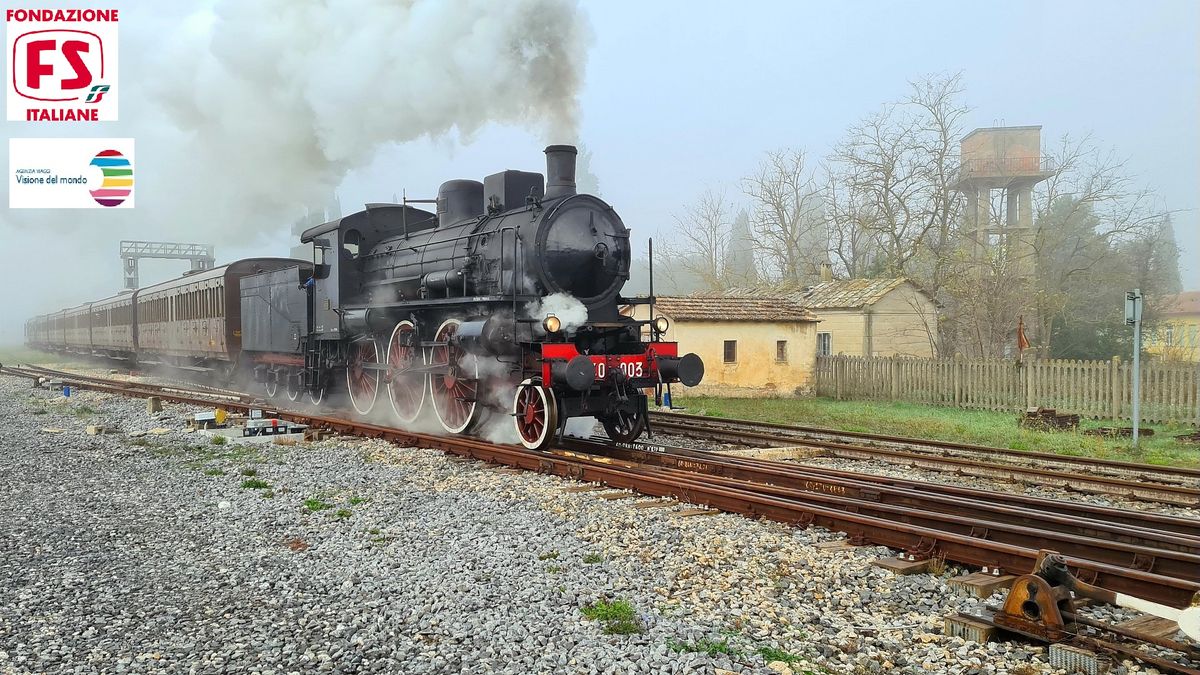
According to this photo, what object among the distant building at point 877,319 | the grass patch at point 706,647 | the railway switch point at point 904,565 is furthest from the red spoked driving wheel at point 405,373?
the distant building at point 877,319

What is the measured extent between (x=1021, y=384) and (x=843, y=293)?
1067 centimetres

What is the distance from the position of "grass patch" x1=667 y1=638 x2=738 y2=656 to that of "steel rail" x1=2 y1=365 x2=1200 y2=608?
2.05 metres

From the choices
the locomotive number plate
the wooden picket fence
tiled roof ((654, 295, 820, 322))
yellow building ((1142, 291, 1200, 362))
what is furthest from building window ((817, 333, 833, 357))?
the locomotive number plate

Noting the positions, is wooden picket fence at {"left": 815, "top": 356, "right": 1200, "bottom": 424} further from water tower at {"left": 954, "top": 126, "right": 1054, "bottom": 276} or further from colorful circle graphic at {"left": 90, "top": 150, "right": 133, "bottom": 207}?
colorful circle graphic at {"left": 90, "top": 150, "right": 133, "bottom": 207}

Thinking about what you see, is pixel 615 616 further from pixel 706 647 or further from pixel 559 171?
pixel 559 171

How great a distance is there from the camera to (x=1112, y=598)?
4.48m

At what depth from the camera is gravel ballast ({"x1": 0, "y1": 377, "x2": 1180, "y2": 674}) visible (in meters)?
3.99

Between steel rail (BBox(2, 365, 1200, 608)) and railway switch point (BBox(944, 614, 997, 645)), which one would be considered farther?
steel rail (BBox(2, 365, 1200, 608))

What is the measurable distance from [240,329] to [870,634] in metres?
19.1

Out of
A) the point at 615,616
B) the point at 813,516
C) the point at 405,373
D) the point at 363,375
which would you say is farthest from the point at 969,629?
the point at 363,375

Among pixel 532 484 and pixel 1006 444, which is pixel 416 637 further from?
pixel 1006 444

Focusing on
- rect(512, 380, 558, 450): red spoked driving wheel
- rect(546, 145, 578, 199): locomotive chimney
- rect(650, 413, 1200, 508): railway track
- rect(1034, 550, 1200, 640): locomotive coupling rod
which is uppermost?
rect(546, 145, 578, 199): locomotive chimney

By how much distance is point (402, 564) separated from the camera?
558 centimetres

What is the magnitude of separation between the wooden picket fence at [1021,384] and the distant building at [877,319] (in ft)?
17.2
